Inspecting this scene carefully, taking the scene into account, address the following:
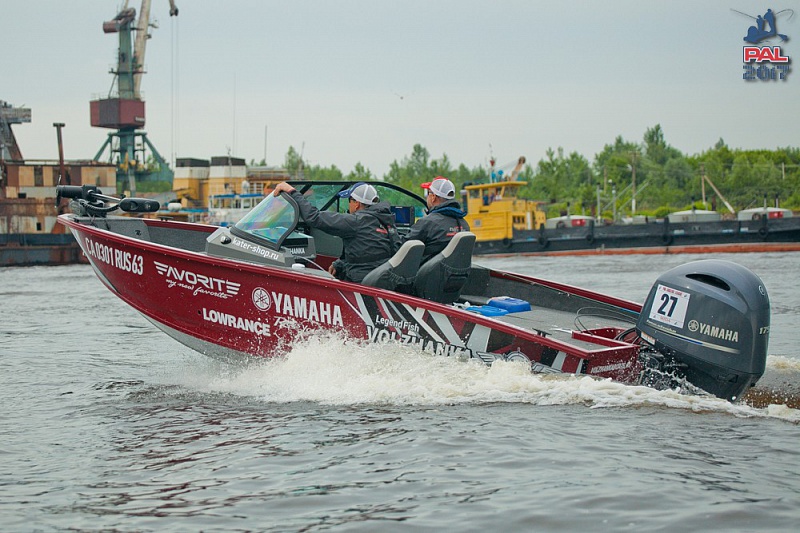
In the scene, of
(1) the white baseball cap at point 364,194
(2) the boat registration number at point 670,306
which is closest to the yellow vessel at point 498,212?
(1) the white baseball cap at point 364,194

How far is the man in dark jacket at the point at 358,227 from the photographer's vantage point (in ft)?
27.1

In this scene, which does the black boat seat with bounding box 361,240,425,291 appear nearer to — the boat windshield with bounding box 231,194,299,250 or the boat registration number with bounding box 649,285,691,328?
the boat windshield with bounding box 231,194,299,250

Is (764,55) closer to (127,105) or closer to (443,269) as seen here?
(443,269)

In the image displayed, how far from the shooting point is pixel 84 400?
812 centimetres

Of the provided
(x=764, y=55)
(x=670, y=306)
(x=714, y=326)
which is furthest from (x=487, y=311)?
(x=764, y=55)

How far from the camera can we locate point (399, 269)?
25.7ft

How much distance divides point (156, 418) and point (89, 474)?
1507 millimetres

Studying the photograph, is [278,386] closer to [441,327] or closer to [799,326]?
[441,327]

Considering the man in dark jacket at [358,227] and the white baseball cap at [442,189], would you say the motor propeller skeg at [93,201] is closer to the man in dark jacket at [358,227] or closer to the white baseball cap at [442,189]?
the man in dark jacket at [358,227]

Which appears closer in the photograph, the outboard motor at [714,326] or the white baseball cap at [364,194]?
the outboard motor at [714,326]

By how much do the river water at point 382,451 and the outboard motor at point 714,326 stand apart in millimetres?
229

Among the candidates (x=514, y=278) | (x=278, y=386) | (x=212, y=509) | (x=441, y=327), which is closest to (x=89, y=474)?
(x=212, y=509)

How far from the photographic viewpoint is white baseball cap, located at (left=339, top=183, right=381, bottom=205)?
8.43 metres

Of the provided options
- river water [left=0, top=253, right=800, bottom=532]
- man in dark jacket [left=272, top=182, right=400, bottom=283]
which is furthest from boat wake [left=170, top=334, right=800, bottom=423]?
man in dark jacket [left=272, top=182, right=400, bottom=283]
